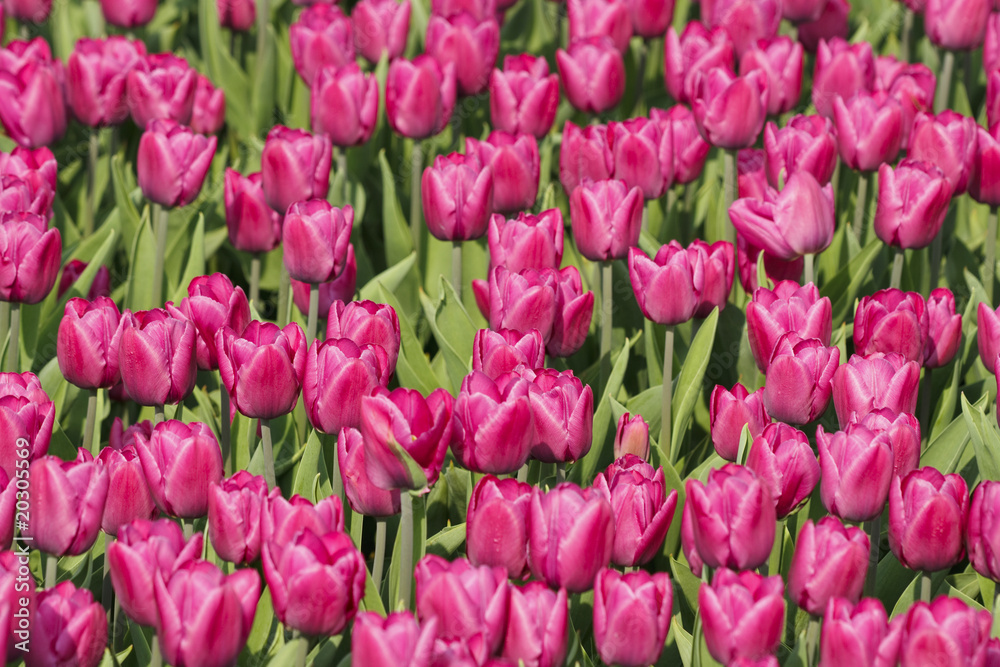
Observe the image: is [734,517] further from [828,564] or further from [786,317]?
[786,317]

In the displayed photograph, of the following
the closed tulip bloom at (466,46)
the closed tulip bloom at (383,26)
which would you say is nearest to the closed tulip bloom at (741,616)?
the closed tulip bloom at (466,46)

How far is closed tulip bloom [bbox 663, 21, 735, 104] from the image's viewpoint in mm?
3318

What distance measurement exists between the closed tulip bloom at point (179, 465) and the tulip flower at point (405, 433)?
0.30 metres

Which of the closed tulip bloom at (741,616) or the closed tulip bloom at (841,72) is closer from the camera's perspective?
the closed tulip bloom at (741,616)

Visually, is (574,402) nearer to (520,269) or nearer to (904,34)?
(520,269)

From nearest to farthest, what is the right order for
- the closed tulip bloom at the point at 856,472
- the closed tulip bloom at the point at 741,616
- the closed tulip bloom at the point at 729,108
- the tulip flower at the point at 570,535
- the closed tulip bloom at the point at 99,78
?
the closed tulip bloom at the point at 741,616 → the tulip flower at the point at 570,535 → the closed tulip bloom at the point at 856,472 → the closed tulip bloom at the point at 729,108 → the closed tulip bloom at the point at 99,78

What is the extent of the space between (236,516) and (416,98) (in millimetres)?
1636

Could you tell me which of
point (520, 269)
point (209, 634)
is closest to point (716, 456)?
point (520, 269)

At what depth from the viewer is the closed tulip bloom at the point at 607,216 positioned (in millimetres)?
2641

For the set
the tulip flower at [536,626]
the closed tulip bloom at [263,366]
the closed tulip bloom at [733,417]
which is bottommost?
the closed tulip bloom at [733,417]

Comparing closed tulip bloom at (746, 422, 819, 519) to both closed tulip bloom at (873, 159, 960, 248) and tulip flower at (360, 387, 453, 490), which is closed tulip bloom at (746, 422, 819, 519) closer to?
tulip flower at (360, 387, 453, 490)

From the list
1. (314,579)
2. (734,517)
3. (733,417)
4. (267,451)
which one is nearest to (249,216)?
(267,451)

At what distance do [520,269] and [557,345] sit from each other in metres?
0.21

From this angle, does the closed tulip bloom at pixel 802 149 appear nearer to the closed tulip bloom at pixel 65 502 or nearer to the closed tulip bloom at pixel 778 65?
the closed tulip bloom at pixel 778 65
